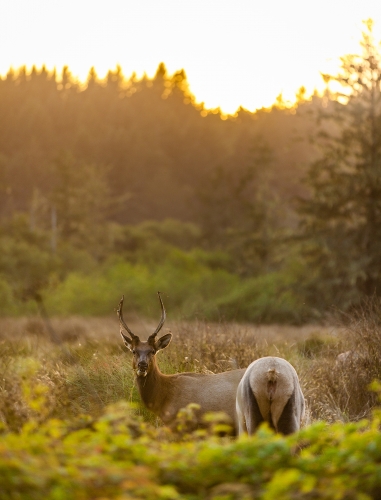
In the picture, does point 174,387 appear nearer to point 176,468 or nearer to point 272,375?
point 272,375

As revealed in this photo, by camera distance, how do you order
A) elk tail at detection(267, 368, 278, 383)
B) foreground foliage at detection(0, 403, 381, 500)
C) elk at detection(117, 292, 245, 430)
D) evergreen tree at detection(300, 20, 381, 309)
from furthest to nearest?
evergreen tree at detection(300, 20, 381, 309)
elk at detection(117, 292, 245, 430)
elk tail at detection(267, 368, 278, 383)
foreground foliage at detection(0, 403, 381, 500)

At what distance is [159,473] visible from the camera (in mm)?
4574

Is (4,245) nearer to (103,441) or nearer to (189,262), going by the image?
(189,262)

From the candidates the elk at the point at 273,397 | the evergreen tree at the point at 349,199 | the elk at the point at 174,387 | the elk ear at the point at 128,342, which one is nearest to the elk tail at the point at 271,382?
the elk at the point at 273,397

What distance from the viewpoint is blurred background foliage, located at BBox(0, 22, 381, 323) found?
2892 cm

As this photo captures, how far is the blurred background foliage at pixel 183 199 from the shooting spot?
Result: 94.9 feet

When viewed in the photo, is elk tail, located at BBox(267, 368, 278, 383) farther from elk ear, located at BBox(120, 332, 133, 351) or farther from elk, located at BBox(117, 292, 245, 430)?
elk ear, located at BBox(120, 332, 133, 351)

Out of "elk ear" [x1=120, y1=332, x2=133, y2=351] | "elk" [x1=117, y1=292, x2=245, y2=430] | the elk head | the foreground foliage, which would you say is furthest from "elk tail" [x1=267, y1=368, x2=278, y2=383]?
"elk ear" [x1=120, y1=332, x2=133, y2=351]

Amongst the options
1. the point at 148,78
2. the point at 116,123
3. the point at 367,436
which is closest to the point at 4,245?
the point at 367,436

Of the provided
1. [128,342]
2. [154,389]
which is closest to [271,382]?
[154,389]

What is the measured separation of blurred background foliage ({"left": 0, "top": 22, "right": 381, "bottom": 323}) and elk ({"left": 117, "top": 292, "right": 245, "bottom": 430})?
5.15ft

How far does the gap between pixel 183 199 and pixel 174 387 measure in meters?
75.2

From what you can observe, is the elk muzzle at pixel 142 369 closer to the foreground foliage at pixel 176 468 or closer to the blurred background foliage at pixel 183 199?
the blurred background foliage at pixel 183 199

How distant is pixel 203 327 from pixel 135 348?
9.96 feet
